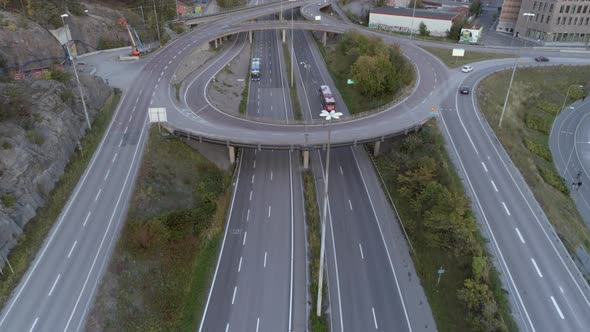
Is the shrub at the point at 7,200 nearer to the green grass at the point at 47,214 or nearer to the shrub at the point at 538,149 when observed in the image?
the green grass at the point at 47,214

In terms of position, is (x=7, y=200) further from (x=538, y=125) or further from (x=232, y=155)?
(x=538, y=125)

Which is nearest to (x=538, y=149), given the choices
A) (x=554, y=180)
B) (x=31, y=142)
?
(x=554, y=180)

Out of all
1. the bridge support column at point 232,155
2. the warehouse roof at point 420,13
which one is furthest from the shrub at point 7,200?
the warehouse roof at point 420,13

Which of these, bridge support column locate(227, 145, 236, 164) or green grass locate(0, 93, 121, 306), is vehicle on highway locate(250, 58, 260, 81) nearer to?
bridge support column locate(227, 145, 236, 164)

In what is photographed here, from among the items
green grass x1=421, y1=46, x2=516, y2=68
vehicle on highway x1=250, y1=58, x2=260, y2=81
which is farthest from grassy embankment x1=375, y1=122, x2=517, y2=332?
vehicle on highway x1=250, y1=58, x2=260, y2=81

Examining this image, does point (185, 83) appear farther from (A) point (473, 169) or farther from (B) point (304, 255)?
(A) point (473, 169)
